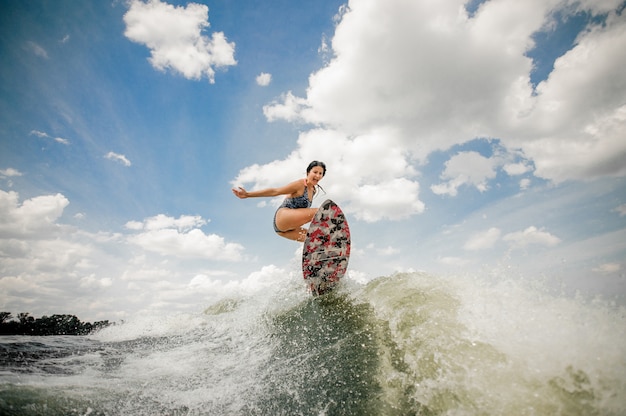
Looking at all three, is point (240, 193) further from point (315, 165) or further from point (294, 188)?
point (315, 165)

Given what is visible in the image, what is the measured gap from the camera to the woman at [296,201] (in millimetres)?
6980

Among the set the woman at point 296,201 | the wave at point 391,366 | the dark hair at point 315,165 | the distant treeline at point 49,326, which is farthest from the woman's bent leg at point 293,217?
the distant treeline at point 49,326

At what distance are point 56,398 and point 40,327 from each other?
45.7 ft

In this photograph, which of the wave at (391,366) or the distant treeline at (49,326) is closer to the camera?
the wave at (391,366)

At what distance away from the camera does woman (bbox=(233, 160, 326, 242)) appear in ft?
22.9

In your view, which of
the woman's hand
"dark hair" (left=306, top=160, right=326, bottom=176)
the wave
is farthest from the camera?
"dark hair" (left=306, top=160, right=326, bottom=176)

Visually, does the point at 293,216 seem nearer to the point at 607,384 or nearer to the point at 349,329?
the point at 349,329

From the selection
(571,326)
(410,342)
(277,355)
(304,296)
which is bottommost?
(277,355)

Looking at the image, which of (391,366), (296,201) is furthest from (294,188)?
(391,366)

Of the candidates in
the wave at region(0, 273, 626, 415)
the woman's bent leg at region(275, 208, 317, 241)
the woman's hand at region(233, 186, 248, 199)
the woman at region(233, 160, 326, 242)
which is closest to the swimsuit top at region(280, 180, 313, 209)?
the woman at region(233, 160, 326, 242)

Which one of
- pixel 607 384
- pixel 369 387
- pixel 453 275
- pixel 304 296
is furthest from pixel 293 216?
pixel 607 384

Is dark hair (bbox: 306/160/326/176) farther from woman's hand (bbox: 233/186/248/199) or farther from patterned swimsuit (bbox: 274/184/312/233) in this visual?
woman's hand (bbox: 233/186/248/199)

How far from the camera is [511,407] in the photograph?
2.53 metres

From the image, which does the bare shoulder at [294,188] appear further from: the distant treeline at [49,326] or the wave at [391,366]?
the distant treeline at [49,326]
